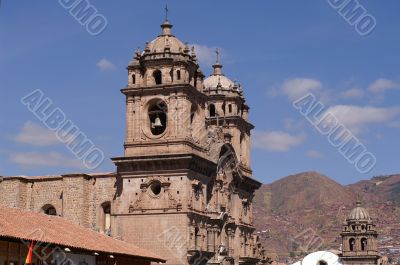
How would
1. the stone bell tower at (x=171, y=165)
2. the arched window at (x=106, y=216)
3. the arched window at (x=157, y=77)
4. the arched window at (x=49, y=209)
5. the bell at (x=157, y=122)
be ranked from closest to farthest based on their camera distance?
1. the stone bell tower at (x=171, y=165)
2. the bell at (x=157, y=122)
3. the arched window at (x=157, y=77)
4. the arched window at (x=106, y=216)
5. the arched window at (x=49, y=209)

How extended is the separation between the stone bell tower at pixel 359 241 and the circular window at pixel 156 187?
4774cm

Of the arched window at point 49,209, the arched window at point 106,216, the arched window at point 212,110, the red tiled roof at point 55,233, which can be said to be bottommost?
the red tiled roof at point 55,233

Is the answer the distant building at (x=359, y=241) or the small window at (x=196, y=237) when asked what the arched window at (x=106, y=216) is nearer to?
the small window at (x=196, y=237)

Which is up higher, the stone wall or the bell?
the bell

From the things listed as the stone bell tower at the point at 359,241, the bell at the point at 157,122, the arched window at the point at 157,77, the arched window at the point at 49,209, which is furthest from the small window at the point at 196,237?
the stone bell tower at the point at 359,241

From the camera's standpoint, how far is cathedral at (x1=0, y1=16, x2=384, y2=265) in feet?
179

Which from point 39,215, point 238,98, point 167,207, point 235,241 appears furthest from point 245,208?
point 39,215

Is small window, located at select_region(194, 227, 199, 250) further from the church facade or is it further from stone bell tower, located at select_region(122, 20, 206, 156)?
stone bell tower, located at select_region(122, 20, 206, 156)

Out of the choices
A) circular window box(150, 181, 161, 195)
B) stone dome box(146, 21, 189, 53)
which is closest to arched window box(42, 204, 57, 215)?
circular window box(150, 181, 161, 195)

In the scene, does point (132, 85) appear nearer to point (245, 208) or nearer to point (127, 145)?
point (127, 145)

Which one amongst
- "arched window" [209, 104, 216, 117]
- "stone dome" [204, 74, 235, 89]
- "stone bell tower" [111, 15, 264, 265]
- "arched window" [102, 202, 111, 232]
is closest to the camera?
"stone bell tower" [111, 15, 264, 265]

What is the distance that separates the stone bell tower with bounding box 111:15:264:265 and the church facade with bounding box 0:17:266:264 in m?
0.07

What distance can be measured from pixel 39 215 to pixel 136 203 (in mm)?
10871

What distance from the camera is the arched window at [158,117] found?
5694 cm
